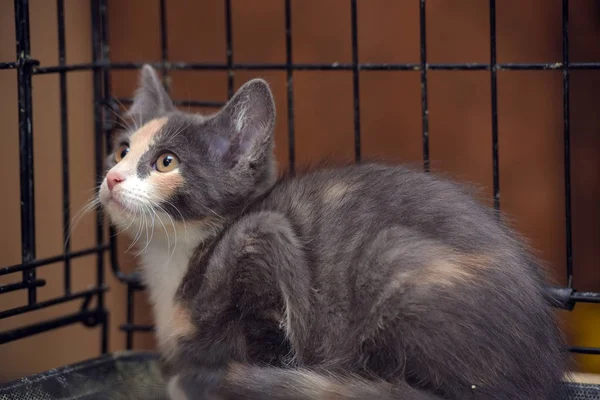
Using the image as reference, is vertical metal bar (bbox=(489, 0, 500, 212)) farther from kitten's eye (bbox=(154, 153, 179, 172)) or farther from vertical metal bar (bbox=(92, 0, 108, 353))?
vertical metal bar (bbox=(92, 0, 108, 353))

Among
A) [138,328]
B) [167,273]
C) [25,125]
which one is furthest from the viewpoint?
[138,328]

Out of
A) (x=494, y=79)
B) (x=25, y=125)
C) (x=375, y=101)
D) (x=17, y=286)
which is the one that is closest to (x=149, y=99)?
(x=25, y=125)

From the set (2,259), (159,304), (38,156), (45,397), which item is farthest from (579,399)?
(38,156)

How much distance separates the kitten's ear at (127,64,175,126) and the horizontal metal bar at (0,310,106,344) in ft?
1.81

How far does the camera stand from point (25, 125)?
2.12m

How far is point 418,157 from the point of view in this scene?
119 inches

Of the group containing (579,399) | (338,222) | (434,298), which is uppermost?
(338,222)

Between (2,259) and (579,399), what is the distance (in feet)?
5.66

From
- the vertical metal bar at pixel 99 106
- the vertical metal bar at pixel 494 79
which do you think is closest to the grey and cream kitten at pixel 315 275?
the vertical metal bar at pixel 494 79

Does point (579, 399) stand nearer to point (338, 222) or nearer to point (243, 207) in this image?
point (338, 222)

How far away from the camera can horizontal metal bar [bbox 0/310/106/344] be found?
2.07 meters

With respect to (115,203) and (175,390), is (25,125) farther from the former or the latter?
(175,390)

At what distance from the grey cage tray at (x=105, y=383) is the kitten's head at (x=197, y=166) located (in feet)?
1.29

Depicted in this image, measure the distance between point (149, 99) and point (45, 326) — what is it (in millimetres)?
619
